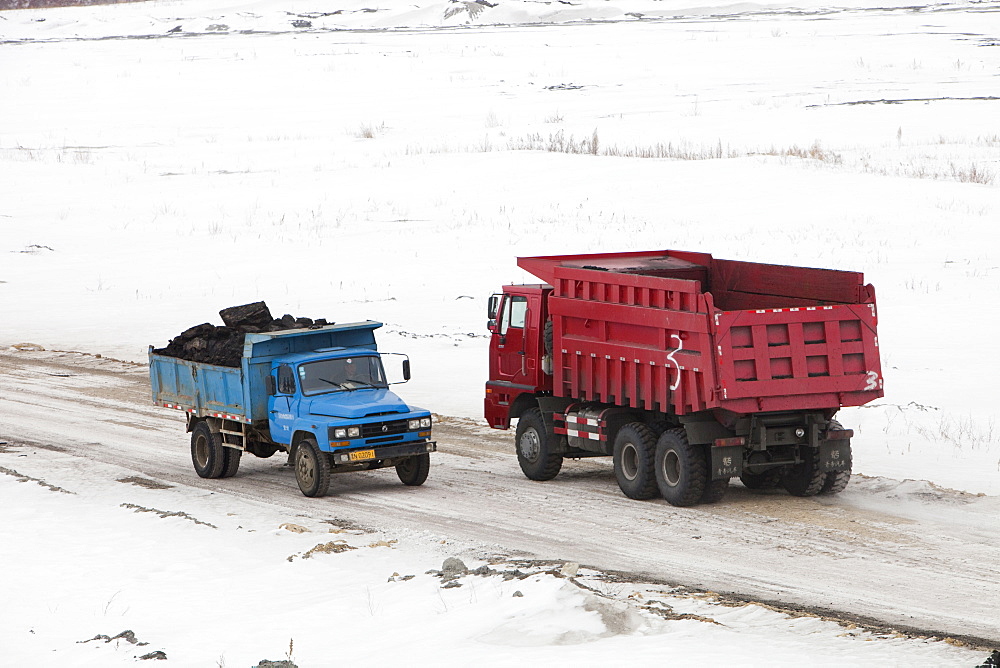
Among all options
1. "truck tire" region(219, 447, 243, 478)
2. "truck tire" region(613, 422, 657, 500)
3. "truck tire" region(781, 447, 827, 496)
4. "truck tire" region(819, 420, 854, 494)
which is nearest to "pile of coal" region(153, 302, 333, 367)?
"truck tire" region(219, 447, 243, 478)

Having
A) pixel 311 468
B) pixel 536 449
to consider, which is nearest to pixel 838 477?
pixel 536 449

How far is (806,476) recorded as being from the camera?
15.4 metres

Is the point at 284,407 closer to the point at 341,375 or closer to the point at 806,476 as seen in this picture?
the point at 341,375

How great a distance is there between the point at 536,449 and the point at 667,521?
10.4ft

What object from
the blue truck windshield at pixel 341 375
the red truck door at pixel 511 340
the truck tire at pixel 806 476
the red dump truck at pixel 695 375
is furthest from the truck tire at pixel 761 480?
the blue truck windshield at pixel 341 375

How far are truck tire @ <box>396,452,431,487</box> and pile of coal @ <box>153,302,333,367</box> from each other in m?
2.30

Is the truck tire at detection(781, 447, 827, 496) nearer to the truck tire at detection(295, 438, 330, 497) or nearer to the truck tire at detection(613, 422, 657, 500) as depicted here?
the truck tire at detection(613, 422, 657, 500)

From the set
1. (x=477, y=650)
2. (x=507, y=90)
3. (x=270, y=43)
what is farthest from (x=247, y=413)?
(x=270, y=43)

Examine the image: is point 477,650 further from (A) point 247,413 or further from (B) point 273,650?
(A) point 247,413

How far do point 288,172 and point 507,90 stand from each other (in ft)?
82.8

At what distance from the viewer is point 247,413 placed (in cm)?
1684

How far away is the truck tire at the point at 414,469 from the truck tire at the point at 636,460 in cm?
259

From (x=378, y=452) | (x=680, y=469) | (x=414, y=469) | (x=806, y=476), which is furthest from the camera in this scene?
(x=414, y=469)

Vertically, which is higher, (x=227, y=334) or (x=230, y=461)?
(x=227, y=334)
